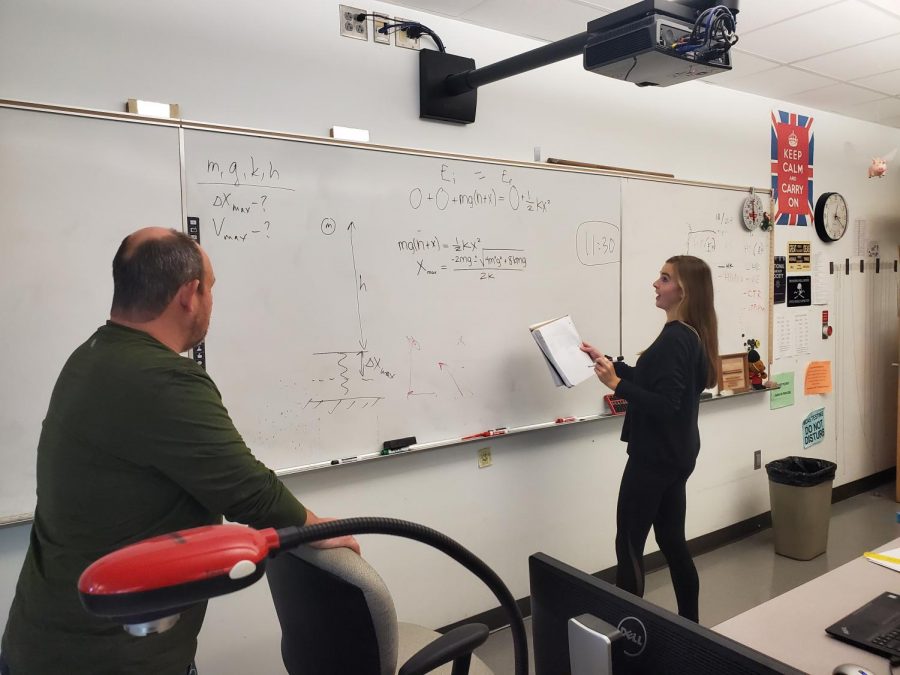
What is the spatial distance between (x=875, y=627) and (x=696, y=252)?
228 centimetres

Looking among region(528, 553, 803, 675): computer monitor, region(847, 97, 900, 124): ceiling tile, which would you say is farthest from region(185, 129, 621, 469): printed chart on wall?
region(847, 97, 900, 124): ceiling tile

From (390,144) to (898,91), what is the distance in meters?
3.30

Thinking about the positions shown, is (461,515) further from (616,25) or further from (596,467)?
(616,25)

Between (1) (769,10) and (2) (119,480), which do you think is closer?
(2) (119,480)

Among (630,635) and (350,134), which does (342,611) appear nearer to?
(630,635)

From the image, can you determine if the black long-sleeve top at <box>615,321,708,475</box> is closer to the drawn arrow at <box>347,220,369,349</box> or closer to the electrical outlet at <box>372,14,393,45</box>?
the drawn arrow at <box>347,220,369,349</box>

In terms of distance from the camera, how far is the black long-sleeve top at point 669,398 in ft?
7.51

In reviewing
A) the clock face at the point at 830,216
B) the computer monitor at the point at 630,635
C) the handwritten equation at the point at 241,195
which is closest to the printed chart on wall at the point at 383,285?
the handwritten equation at the point at 241,195

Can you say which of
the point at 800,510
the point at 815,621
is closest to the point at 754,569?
the point at 800,510

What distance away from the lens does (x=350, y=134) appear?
2193 millimetres

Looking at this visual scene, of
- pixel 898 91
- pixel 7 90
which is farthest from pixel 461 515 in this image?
pixel 898 91

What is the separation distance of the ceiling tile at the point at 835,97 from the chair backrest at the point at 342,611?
151 inches

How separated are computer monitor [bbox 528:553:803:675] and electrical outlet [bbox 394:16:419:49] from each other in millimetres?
2059

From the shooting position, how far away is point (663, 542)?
7.99 feet
